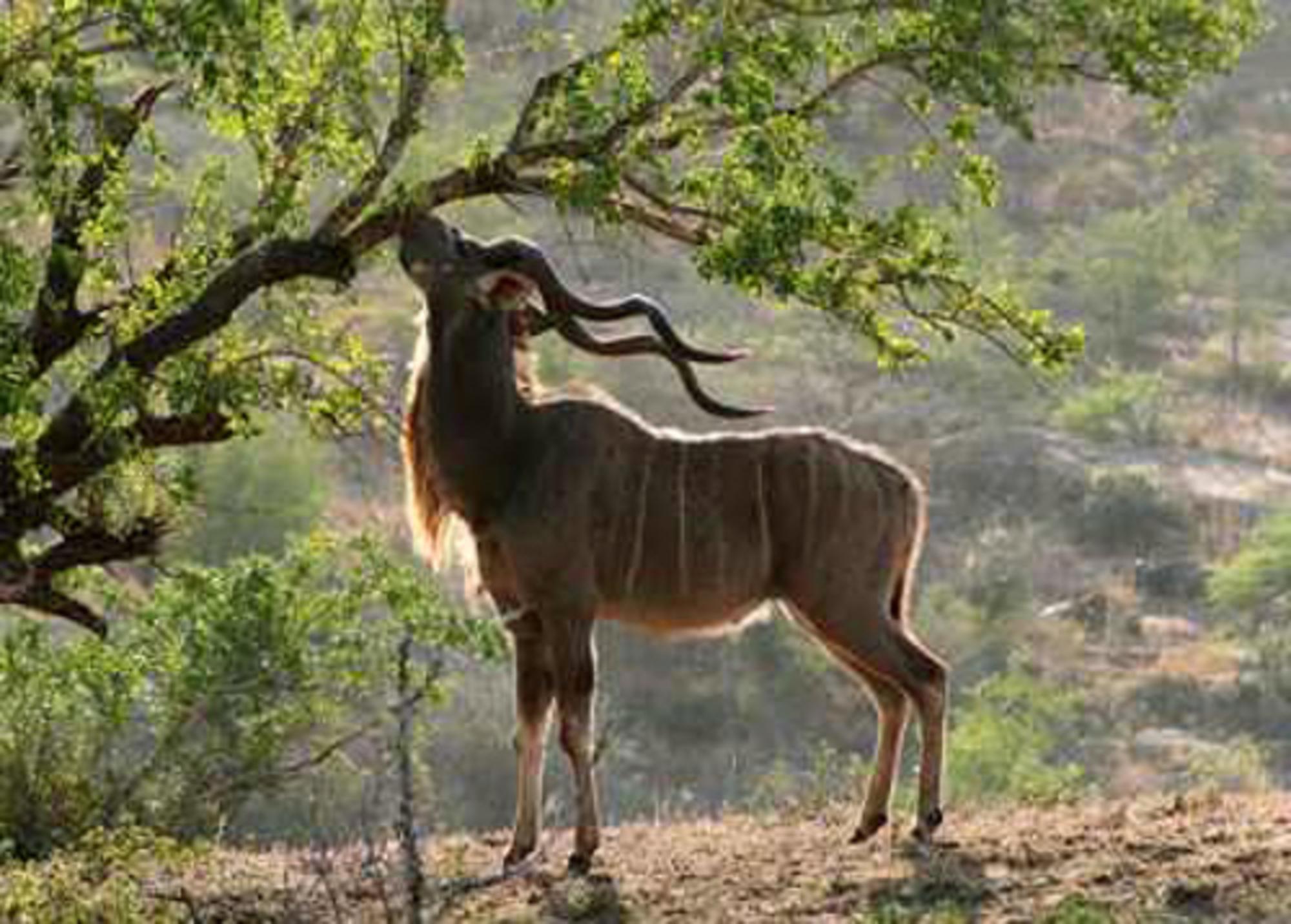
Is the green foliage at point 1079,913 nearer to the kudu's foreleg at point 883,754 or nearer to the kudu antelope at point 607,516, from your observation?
the kudu antelope at point 607,516

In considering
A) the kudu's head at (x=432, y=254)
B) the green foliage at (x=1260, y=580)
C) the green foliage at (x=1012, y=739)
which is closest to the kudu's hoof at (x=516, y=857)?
the kudu's head at (x=432, y=254)

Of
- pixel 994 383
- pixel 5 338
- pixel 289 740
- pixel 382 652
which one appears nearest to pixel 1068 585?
pixel 994 383

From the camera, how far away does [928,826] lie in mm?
10633

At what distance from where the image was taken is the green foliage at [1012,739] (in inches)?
997

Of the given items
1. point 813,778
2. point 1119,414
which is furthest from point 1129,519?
point 813,778

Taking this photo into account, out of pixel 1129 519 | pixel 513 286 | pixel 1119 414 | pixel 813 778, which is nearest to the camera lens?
pixel 513 286

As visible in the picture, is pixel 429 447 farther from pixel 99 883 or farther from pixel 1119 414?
pixel 1119 414

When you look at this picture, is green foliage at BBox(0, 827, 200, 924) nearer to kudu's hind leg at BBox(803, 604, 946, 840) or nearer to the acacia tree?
the acacia tree

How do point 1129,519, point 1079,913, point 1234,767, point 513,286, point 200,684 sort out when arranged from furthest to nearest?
1. point 1129,519
2. point 1234,767
3. point 200,684
4. point 513,286
5. point 1079,913

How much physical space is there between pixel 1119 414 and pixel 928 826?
27.5 meters

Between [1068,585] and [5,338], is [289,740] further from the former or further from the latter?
[1068,585]

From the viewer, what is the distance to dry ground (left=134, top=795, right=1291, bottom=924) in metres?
9.05

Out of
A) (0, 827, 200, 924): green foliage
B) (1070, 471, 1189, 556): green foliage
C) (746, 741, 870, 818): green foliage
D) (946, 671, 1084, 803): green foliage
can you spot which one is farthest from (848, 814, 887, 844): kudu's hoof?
(1070, 471, 1189, 556): green foliage

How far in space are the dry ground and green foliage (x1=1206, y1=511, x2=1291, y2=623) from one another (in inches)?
815
